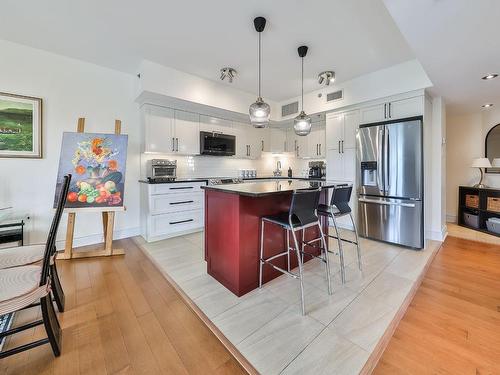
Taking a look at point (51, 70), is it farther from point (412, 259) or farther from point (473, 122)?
point (473, 122)

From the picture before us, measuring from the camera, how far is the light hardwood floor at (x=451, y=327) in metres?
1.33

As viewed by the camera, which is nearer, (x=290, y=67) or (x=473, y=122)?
(x=290, y=67)

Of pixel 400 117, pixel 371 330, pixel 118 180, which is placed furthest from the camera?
pixel 400 117

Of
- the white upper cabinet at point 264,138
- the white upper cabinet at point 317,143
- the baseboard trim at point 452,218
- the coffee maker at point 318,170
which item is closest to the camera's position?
the baseboard trim at point 452,218

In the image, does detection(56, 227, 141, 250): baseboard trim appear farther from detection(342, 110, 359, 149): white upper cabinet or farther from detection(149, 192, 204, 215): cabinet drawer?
detection(342, 110, 359, 149): white upper cabinet

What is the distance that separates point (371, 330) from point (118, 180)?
3.23 m

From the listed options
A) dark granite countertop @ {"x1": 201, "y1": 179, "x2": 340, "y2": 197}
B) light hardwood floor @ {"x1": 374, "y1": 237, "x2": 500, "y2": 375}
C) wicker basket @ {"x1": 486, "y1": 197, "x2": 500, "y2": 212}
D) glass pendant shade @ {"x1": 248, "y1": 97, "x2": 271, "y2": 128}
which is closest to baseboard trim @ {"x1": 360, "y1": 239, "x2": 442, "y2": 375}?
light hardwood floor @ {"x1": 374, "y1": 237, "x2": 500, "y2": 375}

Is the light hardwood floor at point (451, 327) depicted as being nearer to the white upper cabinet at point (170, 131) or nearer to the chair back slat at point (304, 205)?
the chair back slat at point (304, 205)

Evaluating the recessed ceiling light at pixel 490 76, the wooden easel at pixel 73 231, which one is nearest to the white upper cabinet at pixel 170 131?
the wooden easel at pixel 73 231

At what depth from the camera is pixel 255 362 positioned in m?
1.34

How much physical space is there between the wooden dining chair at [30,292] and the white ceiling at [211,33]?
1.99m

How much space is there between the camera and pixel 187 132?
4082 millimetres

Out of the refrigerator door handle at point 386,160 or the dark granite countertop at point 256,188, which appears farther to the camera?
the refrigerator door handle at point 386,160

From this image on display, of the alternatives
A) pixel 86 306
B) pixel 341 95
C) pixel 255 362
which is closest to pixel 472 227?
pixel 341 95
